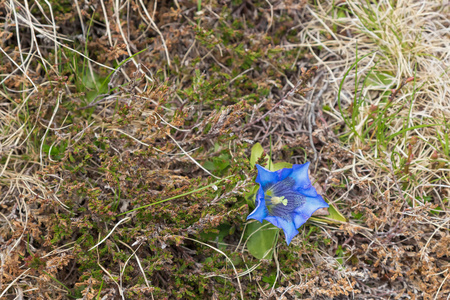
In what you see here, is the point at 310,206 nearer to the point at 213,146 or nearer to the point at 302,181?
the point at 302,181

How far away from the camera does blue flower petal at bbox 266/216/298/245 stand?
7.30 feet

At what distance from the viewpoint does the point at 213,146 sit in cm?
282

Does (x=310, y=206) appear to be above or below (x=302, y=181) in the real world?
below

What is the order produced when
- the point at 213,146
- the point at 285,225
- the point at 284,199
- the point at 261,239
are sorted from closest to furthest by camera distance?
the point at 285,225, the point at 284,199, the point at 261,239, the point at 213,146

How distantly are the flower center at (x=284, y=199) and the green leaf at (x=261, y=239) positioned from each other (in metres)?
0.20

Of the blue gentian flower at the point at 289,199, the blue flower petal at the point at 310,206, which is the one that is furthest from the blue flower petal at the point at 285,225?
the blue flower petal at the point at 310,206

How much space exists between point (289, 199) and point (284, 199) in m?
0.06

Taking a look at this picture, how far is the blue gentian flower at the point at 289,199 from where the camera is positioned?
88.5 inches

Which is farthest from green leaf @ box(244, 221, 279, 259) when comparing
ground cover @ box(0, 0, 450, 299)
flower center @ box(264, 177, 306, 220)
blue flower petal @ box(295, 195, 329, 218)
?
blue flower petal @ box(295, 195, 329, 218)

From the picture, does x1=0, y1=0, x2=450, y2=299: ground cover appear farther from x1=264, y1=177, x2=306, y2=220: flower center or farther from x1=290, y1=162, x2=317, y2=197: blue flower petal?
x1=290, y1=162, x2=317, y2=197: blue flower petal

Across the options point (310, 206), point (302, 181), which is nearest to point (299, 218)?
point (310, 206)

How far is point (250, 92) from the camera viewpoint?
303 cm

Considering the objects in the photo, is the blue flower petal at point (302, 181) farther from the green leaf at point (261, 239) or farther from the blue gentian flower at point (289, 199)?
the green leaf at point (261, 239)

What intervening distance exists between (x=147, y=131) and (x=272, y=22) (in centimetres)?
142
